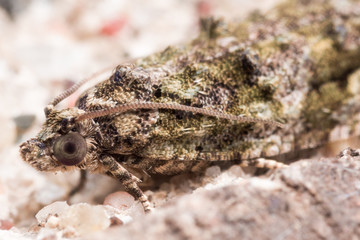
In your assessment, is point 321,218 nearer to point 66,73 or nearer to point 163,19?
point 66,73

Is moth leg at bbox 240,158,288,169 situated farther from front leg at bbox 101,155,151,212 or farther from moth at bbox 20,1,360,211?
front leg at bbox 101,155,151,212

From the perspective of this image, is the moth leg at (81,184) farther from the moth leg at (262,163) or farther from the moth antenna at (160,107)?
the moth leg at (262,163)

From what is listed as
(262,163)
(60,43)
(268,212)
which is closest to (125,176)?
(262,163)

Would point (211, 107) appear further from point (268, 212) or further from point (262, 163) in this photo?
point (268, 212)

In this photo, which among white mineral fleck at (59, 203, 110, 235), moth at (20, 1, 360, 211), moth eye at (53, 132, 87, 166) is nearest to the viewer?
white mineral fleck at (59, 203, 110, 235)

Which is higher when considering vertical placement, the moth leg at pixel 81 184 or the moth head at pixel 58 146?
the moth head at pixel 58 146

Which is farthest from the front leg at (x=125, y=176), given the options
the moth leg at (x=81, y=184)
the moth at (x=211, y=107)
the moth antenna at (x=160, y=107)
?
the moth leg at (x=81, y=184)

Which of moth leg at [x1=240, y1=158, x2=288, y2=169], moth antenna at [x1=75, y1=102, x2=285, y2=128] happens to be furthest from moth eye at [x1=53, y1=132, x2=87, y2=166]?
moth leg at [x1=240, y1=158, x2=288, y2=169]

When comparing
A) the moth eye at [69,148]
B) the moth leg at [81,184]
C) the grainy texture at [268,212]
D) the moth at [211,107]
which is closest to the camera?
the grainy texture at [268,212]
